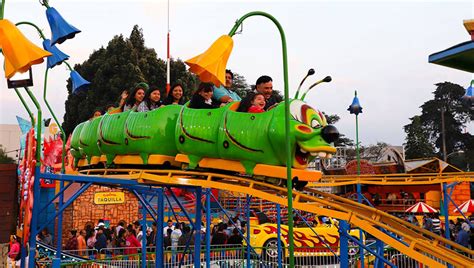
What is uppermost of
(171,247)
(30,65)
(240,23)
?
(240,23)

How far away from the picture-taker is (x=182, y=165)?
742 centimetres

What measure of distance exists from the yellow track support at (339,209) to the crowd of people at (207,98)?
100 cm

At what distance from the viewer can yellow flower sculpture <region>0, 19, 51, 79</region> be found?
17.0ft

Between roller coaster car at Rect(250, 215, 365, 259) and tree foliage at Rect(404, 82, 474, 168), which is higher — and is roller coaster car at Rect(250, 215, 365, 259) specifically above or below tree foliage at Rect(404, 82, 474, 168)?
below

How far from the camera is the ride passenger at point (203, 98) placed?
7.15m

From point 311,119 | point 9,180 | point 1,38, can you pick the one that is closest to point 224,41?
point 311,119

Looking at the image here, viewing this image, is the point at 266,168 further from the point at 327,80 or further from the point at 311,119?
the point at 327,80

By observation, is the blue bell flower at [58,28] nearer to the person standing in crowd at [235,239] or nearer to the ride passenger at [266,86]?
the ride passenger at [266,86]

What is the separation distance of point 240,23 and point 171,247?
8173 mm

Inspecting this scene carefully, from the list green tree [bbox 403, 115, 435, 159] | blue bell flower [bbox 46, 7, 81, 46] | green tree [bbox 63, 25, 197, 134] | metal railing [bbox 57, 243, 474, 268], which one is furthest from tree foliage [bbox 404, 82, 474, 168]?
blue bell flower [bbox 46, 7, 81, 46]

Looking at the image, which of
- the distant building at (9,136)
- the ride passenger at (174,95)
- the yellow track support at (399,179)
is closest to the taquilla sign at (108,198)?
the yellow track support at (399,179)

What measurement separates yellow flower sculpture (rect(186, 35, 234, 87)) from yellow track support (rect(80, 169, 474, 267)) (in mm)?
2050

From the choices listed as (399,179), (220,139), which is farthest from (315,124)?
(399,179)

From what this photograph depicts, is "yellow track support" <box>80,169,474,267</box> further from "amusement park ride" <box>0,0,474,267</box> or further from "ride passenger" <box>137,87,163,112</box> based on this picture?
"ride passenger" <box>137,87,163,112</box>
